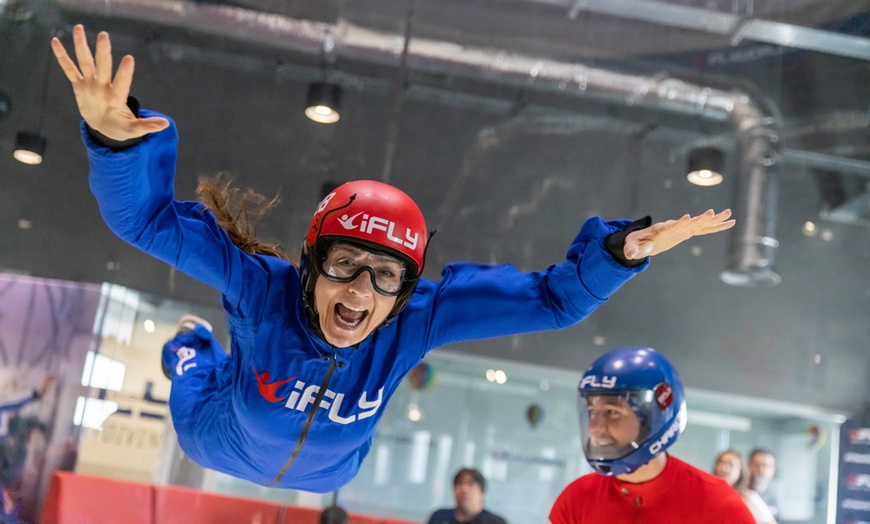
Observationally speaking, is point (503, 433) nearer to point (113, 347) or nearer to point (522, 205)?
point (522, 205)

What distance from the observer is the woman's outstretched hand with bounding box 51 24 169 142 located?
4.86 feet

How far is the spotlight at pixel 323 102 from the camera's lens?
18.4ft

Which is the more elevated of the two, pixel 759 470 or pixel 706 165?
pixel 706 165

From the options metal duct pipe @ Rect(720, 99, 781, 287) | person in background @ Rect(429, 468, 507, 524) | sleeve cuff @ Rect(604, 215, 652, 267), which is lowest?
person in background @ Rect(429, 468, 507, 524)

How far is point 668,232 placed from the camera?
1.90 m

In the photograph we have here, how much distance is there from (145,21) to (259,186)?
1297mm

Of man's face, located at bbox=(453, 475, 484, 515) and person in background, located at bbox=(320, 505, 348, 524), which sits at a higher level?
man's face, located at bbox=(453, 475, 484, 515)

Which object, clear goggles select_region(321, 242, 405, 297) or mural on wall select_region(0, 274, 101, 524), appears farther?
mural on wall select_region(0, 274, 101, 524)

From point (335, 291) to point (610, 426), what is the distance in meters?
1.29

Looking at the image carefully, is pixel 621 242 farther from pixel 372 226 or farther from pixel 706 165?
pixel 706 165

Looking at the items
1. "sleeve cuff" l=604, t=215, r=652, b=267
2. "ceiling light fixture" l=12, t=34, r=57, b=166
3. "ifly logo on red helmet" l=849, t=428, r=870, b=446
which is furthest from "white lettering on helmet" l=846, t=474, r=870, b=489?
"ceiling light fixture" l=12, t=34, r=57, b=166

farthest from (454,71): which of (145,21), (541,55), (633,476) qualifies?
(633,476)

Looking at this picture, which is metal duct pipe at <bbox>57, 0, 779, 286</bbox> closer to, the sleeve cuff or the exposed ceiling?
the exposed ceiling

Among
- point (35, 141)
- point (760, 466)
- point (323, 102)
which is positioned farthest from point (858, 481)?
point (35, 141)
